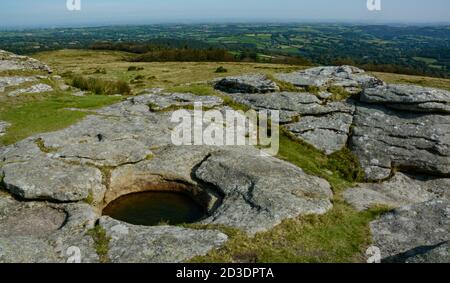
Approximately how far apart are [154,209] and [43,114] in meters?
12.2

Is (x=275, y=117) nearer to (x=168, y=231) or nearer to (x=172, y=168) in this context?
(x=172, y=168)

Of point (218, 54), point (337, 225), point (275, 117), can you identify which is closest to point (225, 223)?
point (337, 225)

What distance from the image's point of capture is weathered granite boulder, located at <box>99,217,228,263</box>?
12523mm

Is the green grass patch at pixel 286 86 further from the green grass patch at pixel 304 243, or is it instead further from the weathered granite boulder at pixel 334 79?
the green grass patch at pixel 304 243

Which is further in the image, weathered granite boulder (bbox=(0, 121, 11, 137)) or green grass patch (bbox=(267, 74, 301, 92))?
green grass patch (bbox=(267, 74, 301, 92))

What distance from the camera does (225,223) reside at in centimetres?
1478

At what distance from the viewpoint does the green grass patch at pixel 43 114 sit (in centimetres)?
2356

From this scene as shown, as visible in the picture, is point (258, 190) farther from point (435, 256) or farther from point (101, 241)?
point (435, 256)

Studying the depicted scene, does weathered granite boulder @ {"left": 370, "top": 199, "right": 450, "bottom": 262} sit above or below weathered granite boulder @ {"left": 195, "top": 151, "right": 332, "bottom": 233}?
below

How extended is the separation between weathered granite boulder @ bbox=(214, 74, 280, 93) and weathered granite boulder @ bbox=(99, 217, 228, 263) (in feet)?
56.1

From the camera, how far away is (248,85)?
3005 centimetres

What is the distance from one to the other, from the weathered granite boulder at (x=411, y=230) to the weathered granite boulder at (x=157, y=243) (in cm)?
561

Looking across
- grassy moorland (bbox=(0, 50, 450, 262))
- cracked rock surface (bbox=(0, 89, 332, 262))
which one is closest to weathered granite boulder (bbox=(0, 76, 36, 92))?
grassy moorland (bbox=(0, 50, 450, 262))

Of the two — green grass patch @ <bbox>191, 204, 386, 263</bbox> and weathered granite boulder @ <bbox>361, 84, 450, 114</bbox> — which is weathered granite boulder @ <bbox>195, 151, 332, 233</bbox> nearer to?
green grass patch @ <bbox>191, 204, 386, 263</bbox>
